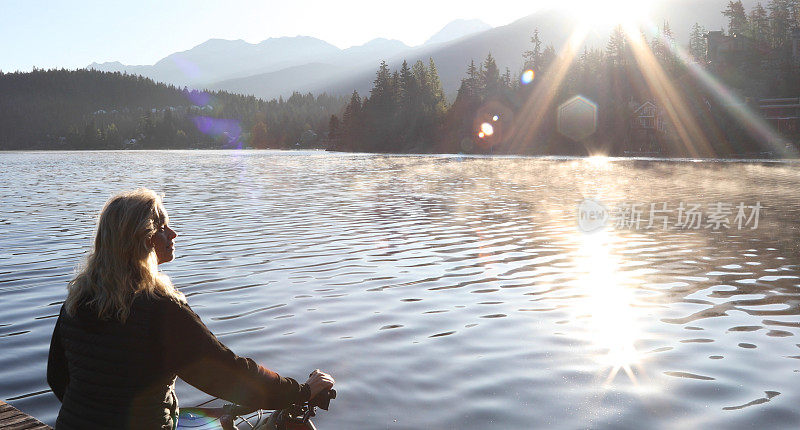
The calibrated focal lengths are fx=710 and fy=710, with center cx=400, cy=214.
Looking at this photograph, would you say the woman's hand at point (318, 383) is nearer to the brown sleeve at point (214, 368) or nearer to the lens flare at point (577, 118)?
the brown sleeve at point (214, 368)

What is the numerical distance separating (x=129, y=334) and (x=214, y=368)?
565 mm

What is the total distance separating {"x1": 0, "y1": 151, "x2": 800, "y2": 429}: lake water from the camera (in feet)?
26.1

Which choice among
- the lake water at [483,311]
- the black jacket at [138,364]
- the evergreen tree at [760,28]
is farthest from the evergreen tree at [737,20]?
the black jacket at [138,364]

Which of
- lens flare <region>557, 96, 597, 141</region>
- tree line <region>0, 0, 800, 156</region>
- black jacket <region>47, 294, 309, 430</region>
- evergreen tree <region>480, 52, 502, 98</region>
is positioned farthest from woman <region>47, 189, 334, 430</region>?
evergreen tree <region>480, 52, 502, 98</region>

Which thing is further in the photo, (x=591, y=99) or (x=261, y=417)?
(x=591, y=99)

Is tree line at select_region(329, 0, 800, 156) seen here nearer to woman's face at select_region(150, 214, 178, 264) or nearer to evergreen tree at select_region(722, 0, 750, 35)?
evergreen tree at select_region(722, 0, 750, 35)

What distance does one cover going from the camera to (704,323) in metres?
11.3

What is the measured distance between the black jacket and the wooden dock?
155 centimetres

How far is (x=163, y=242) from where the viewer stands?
4.57 metres

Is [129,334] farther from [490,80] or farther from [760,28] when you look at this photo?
[760,28]

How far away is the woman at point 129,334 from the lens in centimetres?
423

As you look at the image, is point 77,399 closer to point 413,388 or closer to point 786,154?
point 413,388

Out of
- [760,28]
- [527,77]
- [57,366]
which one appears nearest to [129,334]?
[57,366]

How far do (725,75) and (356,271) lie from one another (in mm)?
133500
